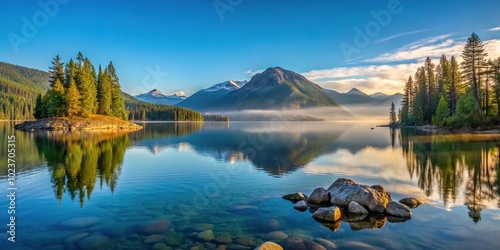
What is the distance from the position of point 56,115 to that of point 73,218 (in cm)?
10653

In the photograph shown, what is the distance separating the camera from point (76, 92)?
340 feet

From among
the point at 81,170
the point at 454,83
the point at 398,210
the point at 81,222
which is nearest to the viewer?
the point at 81,222

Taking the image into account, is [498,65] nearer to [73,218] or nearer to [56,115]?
[73,218]

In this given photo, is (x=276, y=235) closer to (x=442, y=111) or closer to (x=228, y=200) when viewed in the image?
(x=228, y=200)

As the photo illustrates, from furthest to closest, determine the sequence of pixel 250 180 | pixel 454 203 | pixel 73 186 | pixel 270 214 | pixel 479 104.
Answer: pixel 479 104 < pixel 250 180 < pixel 73 186 < pixel 454 203 < pixel 270 214

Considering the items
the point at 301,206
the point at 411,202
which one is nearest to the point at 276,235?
the point at 301,206

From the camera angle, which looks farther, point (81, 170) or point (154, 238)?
point (81, 170)

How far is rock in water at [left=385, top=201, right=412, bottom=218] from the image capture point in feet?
59.3

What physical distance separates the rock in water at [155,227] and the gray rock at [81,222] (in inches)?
108

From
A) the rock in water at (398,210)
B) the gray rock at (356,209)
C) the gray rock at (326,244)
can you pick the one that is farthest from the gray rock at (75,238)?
the rock in water at (398,210)

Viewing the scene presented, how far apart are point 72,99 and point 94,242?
10371cm

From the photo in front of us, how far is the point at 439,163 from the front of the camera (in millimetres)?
36000

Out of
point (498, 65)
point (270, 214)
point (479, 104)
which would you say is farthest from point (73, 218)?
point (498, 65)

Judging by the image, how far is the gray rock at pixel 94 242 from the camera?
13.4 metres
